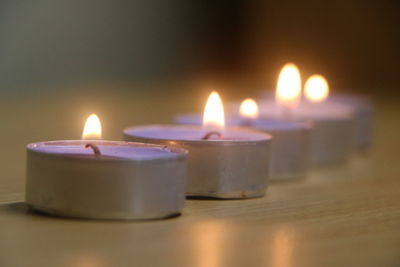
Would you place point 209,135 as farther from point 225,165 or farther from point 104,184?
point 104,184

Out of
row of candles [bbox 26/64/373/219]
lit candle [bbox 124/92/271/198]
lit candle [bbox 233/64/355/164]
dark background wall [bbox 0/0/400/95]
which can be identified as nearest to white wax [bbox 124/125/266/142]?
row of candles [bbox 26/64/373/219]

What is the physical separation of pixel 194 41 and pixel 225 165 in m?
3.57

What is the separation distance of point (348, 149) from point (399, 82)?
3.08 m

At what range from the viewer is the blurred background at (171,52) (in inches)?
130

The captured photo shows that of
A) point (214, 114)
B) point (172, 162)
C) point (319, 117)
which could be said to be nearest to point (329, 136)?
point (319, 117)

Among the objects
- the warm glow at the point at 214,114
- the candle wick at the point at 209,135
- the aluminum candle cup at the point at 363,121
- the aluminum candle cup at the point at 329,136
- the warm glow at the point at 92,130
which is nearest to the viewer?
the warm glow at the point at 92,130

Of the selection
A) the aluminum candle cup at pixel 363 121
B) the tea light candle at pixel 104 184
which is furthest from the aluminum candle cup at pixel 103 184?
the aluminum candle cup at pixel 363 121

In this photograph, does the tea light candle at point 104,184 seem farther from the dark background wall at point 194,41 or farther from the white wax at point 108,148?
the dark background wall at point 194,41

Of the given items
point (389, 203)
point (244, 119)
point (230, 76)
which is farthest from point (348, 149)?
point (230, 76)

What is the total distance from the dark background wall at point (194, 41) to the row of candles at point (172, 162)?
2046 mm

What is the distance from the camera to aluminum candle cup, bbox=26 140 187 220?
1167 mm

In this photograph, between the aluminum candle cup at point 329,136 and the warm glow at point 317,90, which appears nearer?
the aluminum candle cup at point 329,136

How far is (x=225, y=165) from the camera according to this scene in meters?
1.41

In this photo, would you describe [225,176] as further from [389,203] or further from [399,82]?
[399,82]
